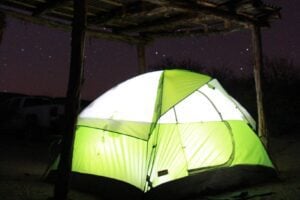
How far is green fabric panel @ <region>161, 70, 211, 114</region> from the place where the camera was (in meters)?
6.86

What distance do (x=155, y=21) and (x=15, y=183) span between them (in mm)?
5089

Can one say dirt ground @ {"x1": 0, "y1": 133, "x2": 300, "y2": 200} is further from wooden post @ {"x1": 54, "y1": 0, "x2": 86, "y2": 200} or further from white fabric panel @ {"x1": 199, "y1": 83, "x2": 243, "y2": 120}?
white fabric panel @ {"x1": 199, "y1": 83, "x2": 243, "y2": 120}

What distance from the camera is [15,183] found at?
6832mm

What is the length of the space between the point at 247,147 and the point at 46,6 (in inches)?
196

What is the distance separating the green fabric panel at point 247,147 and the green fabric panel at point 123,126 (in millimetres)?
1981

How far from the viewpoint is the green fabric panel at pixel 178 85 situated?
6.86 metres

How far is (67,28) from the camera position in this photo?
31.9ft

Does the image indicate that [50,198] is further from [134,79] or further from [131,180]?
[134,79]

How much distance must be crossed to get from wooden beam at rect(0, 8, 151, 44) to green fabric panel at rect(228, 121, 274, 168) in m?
4.25

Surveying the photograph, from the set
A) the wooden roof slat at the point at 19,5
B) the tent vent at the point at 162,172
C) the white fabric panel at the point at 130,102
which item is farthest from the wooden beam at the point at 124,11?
the tent vent at the point at 162,172

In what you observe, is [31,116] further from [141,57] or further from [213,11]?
[213,11]

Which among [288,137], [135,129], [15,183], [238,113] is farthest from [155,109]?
[288,137]

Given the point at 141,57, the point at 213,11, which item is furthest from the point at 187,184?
the point at 141,57

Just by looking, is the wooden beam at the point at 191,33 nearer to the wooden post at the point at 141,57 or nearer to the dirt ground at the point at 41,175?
the wooden post at the point at 141,57
